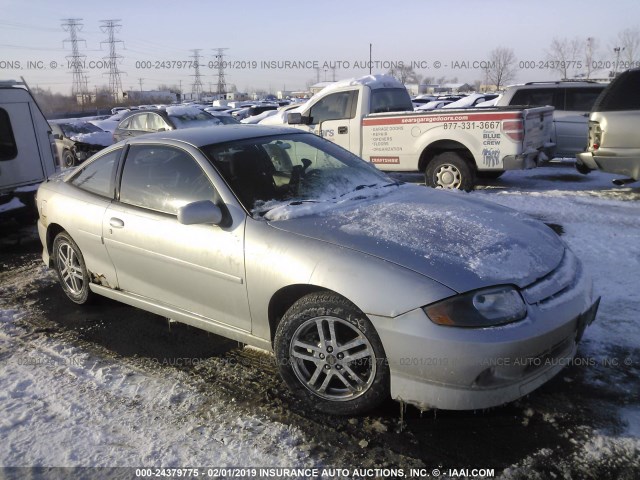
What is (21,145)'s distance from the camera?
26.3ft

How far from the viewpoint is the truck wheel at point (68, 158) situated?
15.2 metres

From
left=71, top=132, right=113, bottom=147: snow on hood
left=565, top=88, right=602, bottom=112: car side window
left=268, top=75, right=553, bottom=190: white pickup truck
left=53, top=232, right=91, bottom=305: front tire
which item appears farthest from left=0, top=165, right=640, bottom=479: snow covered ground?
left=71, top=132, right=113, bottom=147: snow on hood

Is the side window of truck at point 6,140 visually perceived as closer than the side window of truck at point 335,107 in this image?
Yes

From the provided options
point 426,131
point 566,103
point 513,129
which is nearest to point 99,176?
point 426,131

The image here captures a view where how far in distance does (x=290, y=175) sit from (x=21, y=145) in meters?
6.17

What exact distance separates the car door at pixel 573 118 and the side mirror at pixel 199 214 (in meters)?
8.88

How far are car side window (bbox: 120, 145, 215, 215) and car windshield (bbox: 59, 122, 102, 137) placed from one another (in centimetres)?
1400

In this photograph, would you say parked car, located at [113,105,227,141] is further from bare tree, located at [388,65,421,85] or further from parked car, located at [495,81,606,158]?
bare tree, located at [388,65,421,85]

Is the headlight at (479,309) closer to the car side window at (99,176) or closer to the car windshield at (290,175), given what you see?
the car windshield at (290,175)

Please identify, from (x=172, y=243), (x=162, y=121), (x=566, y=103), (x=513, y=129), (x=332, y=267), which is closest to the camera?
(x=332, y=267)

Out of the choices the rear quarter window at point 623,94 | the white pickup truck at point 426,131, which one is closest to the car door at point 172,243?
the white pickup truck at point 426,131

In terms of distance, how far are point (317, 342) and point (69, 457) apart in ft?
4.55

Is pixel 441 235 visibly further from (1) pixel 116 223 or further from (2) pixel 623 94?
(2) pixel 623 94

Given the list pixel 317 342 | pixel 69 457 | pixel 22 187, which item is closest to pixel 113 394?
pixel 69 457
